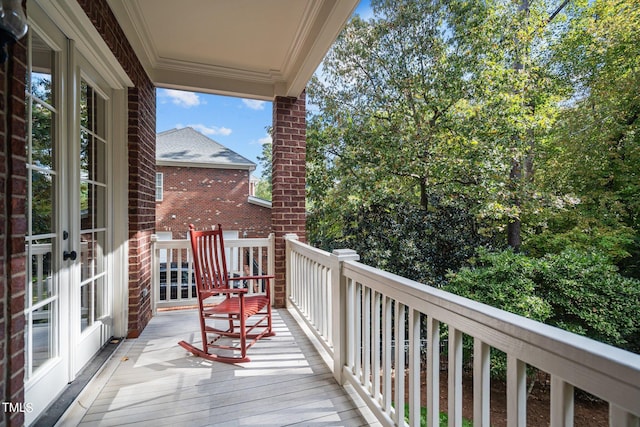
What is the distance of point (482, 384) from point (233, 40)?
3.45m

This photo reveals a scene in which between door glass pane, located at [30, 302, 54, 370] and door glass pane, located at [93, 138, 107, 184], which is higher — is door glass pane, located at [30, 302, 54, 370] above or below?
below

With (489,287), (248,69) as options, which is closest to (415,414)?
(489,287)

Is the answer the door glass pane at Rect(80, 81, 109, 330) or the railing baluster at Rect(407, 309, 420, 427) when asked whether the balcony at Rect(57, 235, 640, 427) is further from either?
the door glass pane at Rect(80, 81, 109, 330)

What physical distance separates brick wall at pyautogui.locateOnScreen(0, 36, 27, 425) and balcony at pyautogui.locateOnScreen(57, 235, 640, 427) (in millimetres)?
714

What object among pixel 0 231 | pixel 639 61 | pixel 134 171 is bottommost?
Result: pixel 0 231

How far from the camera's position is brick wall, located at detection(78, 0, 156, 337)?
279cm

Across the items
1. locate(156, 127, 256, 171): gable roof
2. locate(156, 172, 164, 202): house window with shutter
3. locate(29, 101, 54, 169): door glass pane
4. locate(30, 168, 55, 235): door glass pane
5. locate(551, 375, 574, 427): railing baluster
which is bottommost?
locate(551, 375, 574, 427): railing baluster

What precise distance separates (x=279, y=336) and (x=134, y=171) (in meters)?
2.11

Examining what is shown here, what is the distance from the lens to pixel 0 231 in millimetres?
1246

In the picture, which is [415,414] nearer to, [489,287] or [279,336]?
[279,336]

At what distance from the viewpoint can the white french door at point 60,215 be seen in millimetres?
1709

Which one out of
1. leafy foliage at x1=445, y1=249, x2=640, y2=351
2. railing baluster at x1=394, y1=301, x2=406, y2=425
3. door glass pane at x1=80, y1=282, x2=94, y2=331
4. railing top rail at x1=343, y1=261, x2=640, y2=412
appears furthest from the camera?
leafy foliage at x1=445, y1=249, x2=640, y2=351

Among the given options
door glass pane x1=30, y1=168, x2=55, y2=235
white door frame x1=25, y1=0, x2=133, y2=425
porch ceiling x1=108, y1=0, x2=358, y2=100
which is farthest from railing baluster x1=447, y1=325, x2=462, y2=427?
porch ceiling x1=108, y1=0, x2=358, y2=100

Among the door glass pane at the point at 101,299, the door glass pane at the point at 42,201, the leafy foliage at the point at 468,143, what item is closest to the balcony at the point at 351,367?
the door glass pane at the point at 101,299
